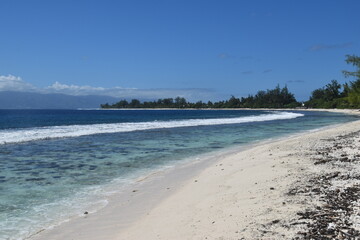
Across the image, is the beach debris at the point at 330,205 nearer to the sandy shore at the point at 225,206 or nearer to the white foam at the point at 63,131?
the sandy shore at the point at 225,206

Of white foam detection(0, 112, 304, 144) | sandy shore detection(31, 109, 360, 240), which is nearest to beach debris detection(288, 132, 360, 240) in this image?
sandy shore detection(31, 109, 360, 240)

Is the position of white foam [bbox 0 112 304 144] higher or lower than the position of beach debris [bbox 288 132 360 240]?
lower

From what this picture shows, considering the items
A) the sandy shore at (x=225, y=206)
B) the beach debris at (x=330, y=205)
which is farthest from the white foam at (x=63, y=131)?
the beach debris at (x=330, y=205)

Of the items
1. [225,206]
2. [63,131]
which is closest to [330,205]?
[225,206]

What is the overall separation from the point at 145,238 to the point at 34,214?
2692 millimetres

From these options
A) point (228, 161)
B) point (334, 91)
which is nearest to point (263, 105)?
point (334, 91)

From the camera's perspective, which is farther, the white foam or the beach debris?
the white foam

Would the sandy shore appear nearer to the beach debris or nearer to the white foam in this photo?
the beach debris

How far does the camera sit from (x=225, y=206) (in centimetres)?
591

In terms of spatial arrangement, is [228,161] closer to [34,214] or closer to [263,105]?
[34,214]

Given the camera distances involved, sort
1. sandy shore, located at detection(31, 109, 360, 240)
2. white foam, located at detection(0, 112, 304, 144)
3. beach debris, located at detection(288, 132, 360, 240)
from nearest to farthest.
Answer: beach debris, located at detection(288, 132, 360, 240) → sandy shore, located at detection(31, 109, 360, 240) → white foam, located at detection(0, 112, 304, 144)

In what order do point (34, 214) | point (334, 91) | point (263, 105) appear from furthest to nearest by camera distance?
point (263, 105)
point (334, 91)
point (34, 214)

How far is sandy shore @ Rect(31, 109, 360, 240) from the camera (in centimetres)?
469

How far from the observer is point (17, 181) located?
30.1 feet
